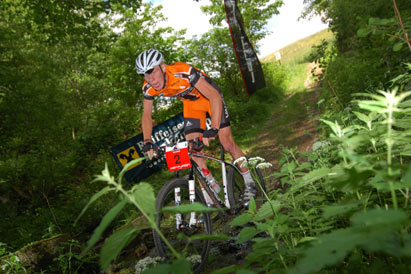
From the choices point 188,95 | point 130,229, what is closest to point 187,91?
point 188,95

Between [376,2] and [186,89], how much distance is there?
574cm

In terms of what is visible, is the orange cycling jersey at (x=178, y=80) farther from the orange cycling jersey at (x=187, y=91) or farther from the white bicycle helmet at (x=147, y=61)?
the white bicycle helmet at (x=147, y=61)

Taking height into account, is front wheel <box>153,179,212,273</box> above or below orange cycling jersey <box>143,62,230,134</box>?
below

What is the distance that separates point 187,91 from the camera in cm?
381

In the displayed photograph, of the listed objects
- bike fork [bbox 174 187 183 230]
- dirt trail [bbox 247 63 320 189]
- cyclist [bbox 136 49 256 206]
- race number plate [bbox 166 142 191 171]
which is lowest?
dirt trail [bbox 247 63 320 189]

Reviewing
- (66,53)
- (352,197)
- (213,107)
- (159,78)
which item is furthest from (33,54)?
(352,197)

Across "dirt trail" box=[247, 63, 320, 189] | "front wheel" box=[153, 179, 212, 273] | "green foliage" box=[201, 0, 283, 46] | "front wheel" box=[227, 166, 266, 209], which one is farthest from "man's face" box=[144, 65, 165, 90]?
"green foliage" box=[201, 0, 283, 46]

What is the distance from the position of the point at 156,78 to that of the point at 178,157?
3.69 ft

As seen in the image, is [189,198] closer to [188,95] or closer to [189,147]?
[189,147]

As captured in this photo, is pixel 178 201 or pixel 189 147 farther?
pixel 189 147

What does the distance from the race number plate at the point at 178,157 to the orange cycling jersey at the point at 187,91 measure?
3.05 ft

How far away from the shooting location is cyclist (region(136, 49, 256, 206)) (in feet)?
11.0

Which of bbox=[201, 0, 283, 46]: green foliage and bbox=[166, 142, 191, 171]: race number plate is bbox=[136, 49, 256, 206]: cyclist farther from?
bbox=[201, 0, 283, 46]: green foliage

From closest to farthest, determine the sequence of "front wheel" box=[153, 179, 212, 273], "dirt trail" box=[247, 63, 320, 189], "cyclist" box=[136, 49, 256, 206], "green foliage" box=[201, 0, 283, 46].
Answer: "front wheel" box=[153, 179, 212, 273]
"cyclist" box=[136, 49, 256, 206]
"dirt trail" box=[247, 63, 320, 189]
"green foliage" box=[201, 0, 283, 46]
